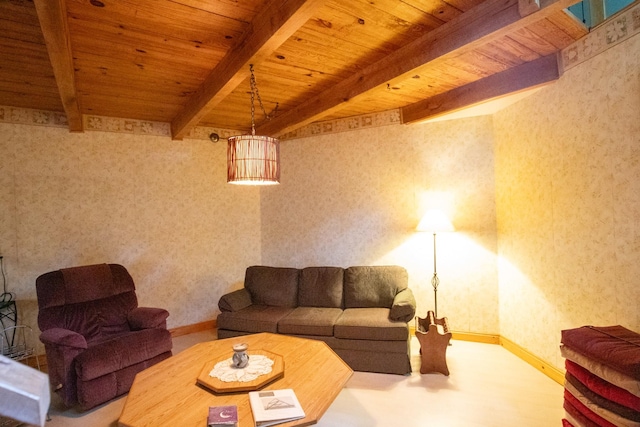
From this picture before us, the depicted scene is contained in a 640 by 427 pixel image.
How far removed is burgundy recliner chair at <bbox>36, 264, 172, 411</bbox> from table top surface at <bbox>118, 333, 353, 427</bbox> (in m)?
0.63

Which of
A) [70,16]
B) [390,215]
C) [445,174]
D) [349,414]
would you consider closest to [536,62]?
[445,174]

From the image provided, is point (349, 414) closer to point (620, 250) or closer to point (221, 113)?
point (620, 250)

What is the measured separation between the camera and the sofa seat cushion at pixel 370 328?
311 centimetres

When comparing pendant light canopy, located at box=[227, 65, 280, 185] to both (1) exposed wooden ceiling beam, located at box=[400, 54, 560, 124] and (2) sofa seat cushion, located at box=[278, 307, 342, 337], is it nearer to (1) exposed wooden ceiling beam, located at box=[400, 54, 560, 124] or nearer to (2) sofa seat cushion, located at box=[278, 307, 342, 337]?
(2) sofa seat cushion, located at box=[278, 307, 342, 337]

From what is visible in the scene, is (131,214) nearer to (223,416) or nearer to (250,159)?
(250,159)

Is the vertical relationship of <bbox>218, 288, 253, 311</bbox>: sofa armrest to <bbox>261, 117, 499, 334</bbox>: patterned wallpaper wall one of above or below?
below

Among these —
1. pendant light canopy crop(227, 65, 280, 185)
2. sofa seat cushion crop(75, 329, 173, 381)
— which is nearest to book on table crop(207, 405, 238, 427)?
pendant light canopy crop(227, 65, 280, 185)

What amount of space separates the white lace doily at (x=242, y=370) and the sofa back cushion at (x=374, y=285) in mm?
1608

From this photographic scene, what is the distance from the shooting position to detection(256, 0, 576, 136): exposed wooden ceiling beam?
2005 millimetres

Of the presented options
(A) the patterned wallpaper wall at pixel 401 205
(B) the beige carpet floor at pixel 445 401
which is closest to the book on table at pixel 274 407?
(B) the beige carpet floor at pixel 445 401

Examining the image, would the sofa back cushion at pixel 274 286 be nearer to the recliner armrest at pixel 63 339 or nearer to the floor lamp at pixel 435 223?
the floor lamp at pixel 435 223

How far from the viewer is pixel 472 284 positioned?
12.8ft

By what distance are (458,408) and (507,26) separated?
2.49m

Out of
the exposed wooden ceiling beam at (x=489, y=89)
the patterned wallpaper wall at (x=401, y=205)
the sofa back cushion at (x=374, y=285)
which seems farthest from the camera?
the patterned wallpaper wall at (x=401, y=205)
